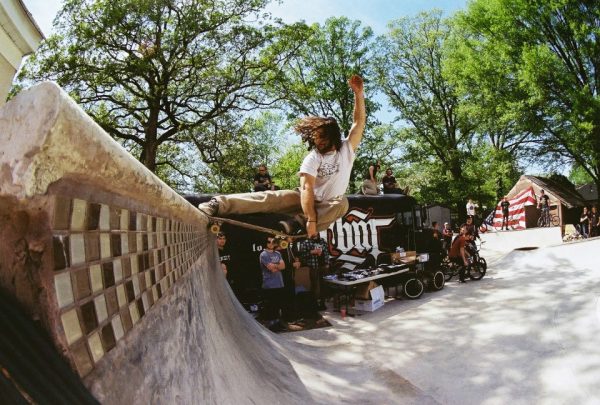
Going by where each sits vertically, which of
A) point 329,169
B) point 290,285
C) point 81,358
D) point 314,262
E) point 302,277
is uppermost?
point 329,169

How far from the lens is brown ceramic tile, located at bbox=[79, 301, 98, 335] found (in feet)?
2.46

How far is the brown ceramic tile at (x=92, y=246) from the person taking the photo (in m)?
0.78

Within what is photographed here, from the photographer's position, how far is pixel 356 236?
12.9m

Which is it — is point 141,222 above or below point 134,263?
above

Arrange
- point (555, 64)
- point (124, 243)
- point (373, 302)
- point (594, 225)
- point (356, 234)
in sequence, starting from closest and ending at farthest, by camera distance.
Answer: point (124, 243) < point (373, 302) < point (356, 234) < point (594, 225) < point (555, 64)

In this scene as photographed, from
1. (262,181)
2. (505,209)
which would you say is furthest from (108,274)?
(505,209)

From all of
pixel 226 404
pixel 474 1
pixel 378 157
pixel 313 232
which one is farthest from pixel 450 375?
pixel 378 157

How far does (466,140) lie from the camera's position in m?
33.4

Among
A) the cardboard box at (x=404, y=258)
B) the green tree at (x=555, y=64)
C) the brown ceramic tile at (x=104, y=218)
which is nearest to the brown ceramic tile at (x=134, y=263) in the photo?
the brown ceramic tile at (x=104, y=218)

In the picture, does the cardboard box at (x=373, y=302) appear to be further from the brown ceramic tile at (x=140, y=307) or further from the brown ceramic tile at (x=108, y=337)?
the brown ceramic tile at (x=108, y=337)

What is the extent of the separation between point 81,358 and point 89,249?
210 millimetres

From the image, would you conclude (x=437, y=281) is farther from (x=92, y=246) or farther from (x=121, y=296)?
(x=92, y=246)

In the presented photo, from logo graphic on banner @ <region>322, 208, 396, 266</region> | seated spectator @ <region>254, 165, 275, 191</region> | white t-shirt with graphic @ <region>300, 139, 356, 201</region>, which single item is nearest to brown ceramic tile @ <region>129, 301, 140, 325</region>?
white t-shirt with graphic @ <region>300, 139, 356, 201</region>

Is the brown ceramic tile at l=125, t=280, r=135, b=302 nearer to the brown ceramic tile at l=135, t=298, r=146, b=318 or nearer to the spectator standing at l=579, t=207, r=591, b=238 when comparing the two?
the brown ceramic tile at l=135, t=298, r=146, b=318
